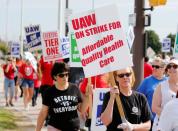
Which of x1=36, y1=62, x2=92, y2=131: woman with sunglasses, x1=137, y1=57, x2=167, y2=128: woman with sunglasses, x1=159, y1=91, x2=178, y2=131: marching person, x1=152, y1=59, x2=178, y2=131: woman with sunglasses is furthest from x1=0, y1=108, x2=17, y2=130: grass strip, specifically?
x1=159, y1=91, x2=178, y2=131: marching person

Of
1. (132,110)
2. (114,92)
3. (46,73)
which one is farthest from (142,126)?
(46,73)

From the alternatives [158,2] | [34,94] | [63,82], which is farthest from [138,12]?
[63,82]

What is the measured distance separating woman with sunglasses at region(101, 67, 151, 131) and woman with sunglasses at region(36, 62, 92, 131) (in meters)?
1.29

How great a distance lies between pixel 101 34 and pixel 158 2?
350 inches

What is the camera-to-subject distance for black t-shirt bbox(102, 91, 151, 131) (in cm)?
568

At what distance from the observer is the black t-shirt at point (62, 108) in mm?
7023

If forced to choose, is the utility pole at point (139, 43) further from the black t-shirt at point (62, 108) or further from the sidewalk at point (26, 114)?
the black t-shirt at point (62, 108)

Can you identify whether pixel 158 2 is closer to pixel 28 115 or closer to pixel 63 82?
pixel 28 115

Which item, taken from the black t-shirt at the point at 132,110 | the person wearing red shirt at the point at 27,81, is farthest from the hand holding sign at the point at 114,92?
the person wearing red shirt at the point at 27,81

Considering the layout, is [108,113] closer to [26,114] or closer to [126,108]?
[126,108]

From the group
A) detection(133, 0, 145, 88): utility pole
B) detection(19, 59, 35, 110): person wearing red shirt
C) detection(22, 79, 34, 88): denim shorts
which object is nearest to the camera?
detection(133, 0, 145, 88): utility pole

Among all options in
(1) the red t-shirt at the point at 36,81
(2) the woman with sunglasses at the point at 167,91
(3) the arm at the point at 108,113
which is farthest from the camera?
(1) the red t-shirt at the point at 36,81

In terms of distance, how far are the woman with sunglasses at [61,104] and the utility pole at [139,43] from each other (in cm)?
773

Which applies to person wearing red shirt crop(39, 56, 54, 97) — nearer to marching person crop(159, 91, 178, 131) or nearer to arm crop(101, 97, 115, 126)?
arm crop(101, 97, 115, 126)
